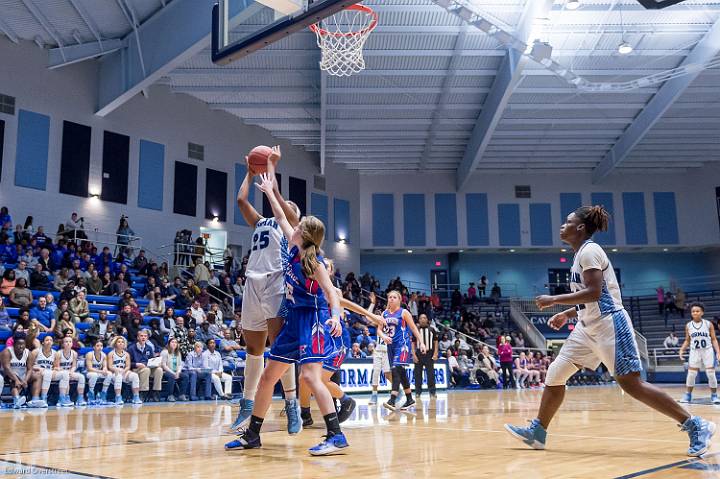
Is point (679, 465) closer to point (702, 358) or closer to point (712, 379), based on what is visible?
point (712, 379)

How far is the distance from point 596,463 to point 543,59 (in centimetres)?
1673

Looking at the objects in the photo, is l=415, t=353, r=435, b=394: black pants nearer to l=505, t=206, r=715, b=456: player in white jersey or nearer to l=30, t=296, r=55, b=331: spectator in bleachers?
l=30, t=296, r=55, b=331: spectator in bleachers

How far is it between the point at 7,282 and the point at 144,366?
3604mm

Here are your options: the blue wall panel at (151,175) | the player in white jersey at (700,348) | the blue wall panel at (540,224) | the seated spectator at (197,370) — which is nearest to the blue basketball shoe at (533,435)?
the player in white jersey at (700,348)

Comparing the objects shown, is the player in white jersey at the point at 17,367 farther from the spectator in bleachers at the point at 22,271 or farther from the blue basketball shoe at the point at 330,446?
the blue basketball shoe at the point at 330,446

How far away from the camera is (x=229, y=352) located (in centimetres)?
1508

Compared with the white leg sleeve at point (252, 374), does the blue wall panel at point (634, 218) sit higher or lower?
higher

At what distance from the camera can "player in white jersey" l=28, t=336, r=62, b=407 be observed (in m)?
11.1

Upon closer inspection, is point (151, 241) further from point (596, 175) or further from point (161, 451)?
point (596, 175)

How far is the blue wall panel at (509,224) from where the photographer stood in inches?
1277

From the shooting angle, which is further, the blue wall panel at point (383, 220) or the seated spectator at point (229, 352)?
the blue wall panel at point (383, 220)

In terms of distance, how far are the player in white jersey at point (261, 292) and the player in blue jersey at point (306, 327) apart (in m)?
0.51

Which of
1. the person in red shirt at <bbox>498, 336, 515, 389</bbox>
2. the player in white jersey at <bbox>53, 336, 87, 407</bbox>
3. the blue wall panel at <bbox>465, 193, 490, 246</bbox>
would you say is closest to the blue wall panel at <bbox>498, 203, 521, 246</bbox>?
the blue wall panel at <bbox>465, 193, 490, 246</bbox>

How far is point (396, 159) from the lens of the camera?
1187 inches
